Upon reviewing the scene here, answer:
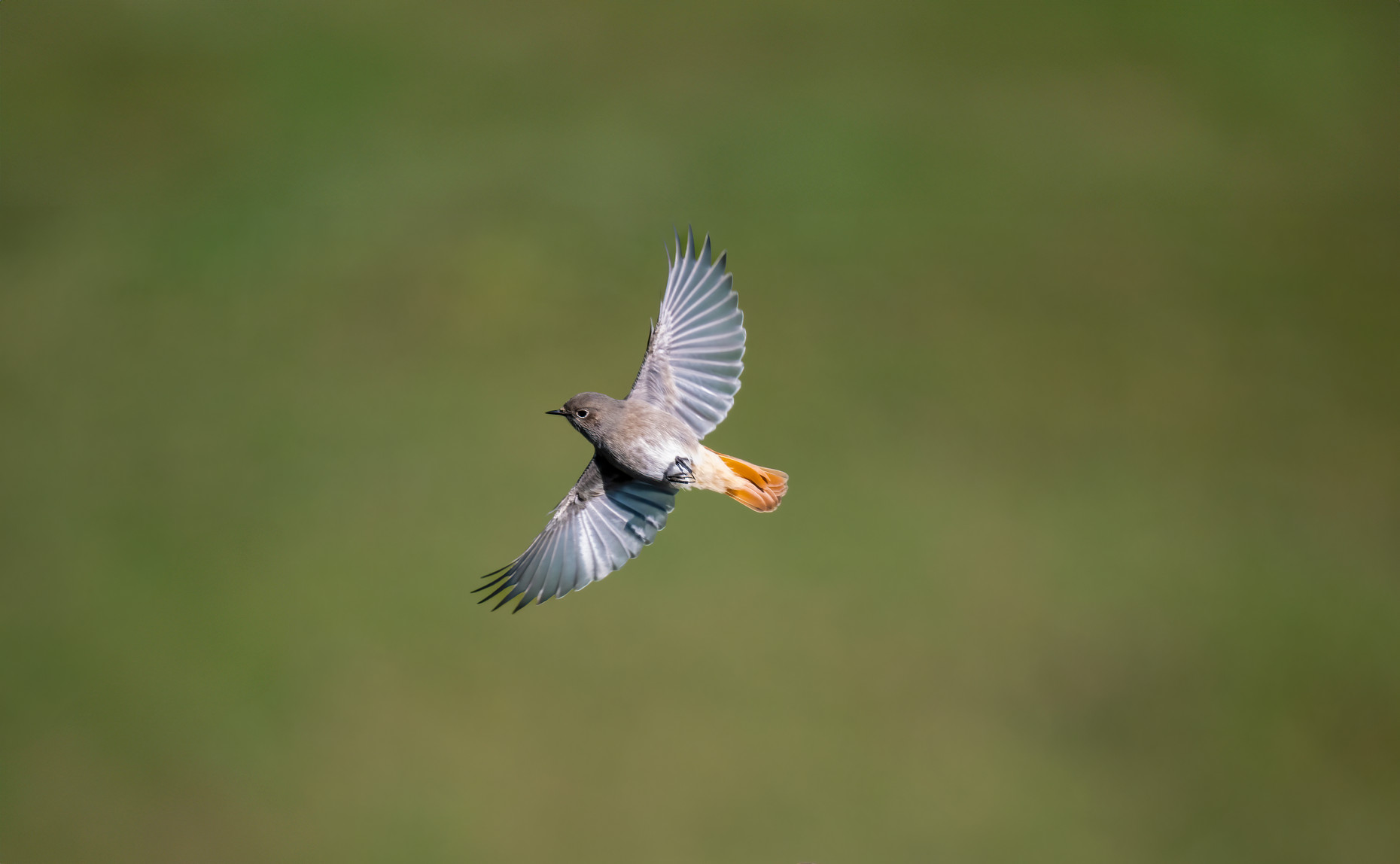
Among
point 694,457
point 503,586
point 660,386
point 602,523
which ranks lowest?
point 503,586

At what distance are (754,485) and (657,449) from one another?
436 millimetres

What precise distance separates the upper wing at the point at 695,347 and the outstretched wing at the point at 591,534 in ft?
1.01

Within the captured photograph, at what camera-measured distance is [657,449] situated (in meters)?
3.06

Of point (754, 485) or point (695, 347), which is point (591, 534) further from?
point (695, 347)

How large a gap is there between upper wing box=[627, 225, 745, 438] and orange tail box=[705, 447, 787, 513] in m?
0.20

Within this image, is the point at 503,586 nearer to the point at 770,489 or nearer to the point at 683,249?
the point at 770,489

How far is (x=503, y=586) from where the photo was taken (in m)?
3.21

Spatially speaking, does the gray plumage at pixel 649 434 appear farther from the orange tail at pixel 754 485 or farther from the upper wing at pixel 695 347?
the orange tail at pixel 754 485

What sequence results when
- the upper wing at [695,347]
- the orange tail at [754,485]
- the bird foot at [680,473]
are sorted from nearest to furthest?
the bird foot at [680,473] < the orange tail at [754,485] < the upper wing at [695,347]

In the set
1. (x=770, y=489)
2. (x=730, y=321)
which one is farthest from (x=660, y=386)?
(x=770, y=489)

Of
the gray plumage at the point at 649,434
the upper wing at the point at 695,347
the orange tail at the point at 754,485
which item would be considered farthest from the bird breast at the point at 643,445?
the upper wing at the point at 695,347

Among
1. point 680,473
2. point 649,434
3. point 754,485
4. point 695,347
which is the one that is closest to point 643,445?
point 649,434

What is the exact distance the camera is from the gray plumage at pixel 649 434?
3.06 metres

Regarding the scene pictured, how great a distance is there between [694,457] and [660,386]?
466mm
